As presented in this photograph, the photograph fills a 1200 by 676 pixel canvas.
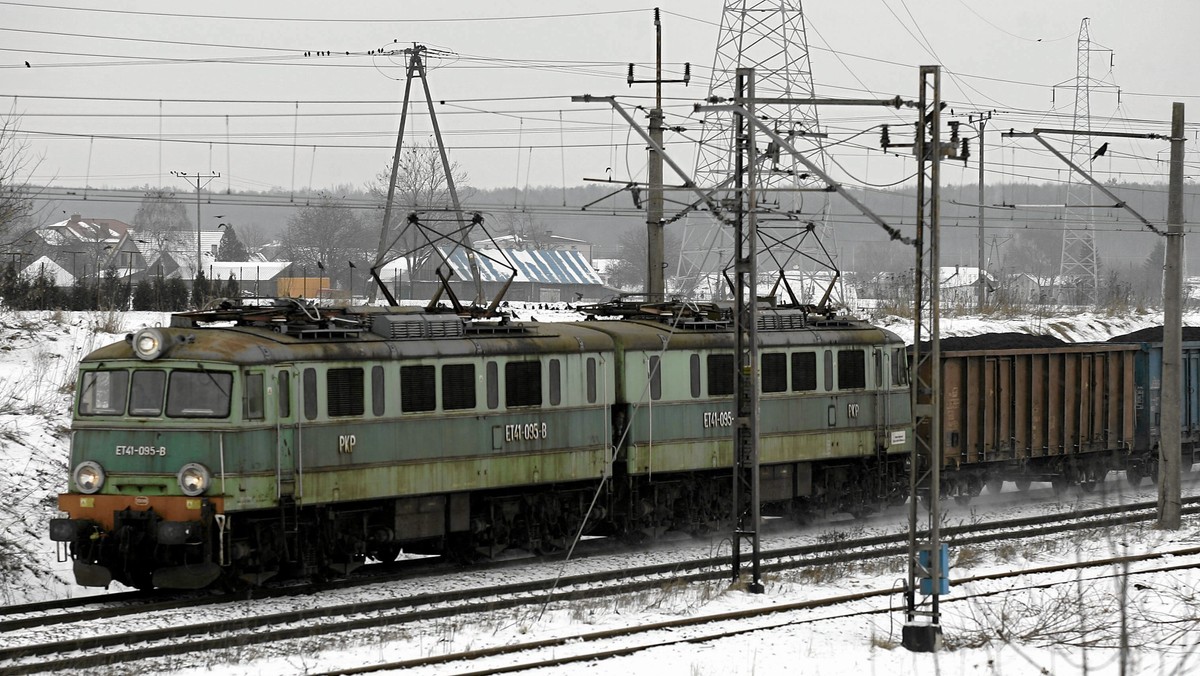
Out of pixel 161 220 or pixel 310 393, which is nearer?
pixel 310 393

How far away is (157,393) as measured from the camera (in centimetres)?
1747

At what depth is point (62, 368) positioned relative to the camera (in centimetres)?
2894

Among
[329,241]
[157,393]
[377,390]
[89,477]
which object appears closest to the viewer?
[89,477]

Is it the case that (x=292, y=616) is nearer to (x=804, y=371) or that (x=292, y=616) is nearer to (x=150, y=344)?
(x=150, y=344)

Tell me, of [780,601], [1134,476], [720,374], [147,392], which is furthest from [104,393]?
[1134,476]

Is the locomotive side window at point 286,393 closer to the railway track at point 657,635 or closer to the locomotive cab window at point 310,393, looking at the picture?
the locomotive cab window at point 310,393

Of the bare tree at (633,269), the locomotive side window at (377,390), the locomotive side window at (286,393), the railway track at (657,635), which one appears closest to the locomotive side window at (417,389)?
the locomotive side window at (377,390)

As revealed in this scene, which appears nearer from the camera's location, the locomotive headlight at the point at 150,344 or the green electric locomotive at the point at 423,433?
the green electric locomotive at the point at 423,433

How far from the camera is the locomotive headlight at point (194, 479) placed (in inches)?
664

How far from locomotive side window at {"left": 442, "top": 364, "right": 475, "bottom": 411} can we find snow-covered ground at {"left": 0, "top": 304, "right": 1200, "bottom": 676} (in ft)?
12.8

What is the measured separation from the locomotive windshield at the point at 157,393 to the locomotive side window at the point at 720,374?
880 centimetres

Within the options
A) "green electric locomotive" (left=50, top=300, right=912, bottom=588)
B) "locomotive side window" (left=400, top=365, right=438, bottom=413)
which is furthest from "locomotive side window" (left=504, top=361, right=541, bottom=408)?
"locomotive side window" (left=400, top=365, right=438, bottom=413)

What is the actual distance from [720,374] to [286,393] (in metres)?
8.31

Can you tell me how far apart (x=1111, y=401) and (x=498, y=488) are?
16785mm
